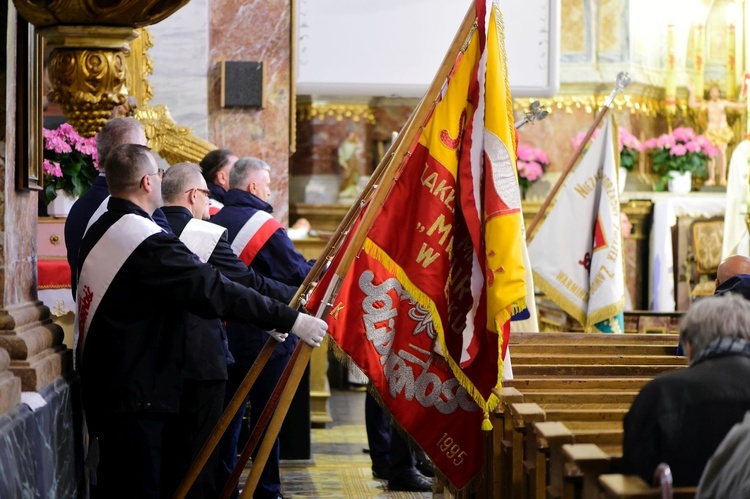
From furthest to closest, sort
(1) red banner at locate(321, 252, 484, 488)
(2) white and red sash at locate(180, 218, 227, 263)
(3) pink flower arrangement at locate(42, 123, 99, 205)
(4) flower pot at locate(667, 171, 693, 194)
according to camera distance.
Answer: (4) flower pot at locate(667, 171, 693, 194), (3) pink flower arrangement at locate(42, 123, 99, 205), (2) white and red sash at locate(180, 218, 227, 263), (1) red banner at locate(321, 252, 484, 488)

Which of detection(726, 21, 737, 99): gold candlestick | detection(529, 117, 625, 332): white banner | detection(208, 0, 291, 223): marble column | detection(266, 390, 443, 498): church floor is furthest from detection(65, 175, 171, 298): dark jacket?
detection(726, 21, 737, 99): gold candlestick

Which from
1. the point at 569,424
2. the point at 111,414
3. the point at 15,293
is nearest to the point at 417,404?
the point at 569,424

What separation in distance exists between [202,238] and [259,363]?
0.79m

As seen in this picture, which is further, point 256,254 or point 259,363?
point 256,254

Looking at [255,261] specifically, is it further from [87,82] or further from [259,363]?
[87,82]

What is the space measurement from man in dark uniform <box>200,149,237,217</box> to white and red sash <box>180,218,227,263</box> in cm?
124

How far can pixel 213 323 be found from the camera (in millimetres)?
4586

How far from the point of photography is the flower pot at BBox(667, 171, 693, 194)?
12.5m

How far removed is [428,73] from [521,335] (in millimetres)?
3094

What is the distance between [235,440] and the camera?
5367 mm

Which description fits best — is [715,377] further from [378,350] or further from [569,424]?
[378,350]

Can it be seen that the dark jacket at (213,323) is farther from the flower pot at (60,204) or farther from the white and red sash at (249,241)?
the flower pot at (60,204)

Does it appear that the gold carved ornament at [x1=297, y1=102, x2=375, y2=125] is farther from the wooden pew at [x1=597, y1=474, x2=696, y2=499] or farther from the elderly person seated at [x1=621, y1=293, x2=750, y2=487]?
the wooden pew at [x1=597, y1=474, x2=696, y2=499]

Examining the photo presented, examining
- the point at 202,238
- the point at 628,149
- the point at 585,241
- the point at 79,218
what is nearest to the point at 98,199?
the point at 79,218
